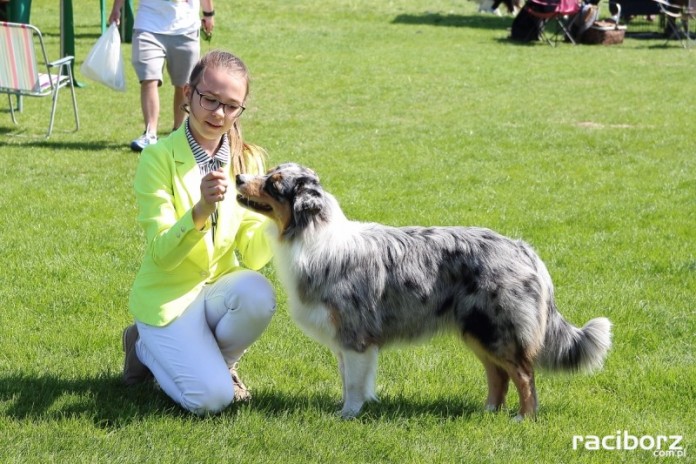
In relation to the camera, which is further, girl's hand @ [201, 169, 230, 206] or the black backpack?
the black backpack

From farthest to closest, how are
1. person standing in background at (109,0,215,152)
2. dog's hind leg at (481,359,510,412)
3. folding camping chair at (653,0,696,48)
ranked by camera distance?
folding camping chair at (653,0,696,48) < person standing in background at (109,0,215,152) < dog's hind leg at (481,359,510,412)

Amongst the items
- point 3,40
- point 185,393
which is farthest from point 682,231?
point 3,40

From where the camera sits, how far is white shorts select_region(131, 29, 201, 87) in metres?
9.76

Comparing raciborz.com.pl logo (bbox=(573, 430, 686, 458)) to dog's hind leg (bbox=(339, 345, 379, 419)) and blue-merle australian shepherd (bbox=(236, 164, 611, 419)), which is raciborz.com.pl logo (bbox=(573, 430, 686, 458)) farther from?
dog's hind leg (bbox=(339, 345, 379, 419))

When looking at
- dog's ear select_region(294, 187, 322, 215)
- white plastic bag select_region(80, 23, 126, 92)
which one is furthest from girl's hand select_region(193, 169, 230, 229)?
white plastic bag select_region(80, 23, 126, 92)

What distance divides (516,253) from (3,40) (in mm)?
8030

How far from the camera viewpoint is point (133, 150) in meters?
10.2

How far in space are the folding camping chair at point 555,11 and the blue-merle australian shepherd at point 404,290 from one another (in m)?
18.6

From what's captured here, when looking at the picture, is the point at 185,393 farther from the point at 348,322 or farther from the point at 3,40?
the point at 3,40

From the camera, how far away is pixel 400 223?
7.54 meters

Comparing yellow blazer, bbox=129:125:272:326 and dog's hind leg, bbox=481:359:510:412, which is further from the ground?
yellow blazer, bbox=129:125:272:326

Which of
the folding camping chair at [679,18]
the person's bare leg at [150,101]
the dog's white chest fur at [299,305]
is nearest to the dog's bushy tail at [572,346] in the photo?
the dog's white chest fur at [299,305]

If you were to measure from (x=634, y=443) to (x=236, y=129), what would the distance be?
236cm

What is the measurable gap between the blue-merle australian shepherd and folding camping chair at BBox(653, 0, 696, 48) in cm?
1993
